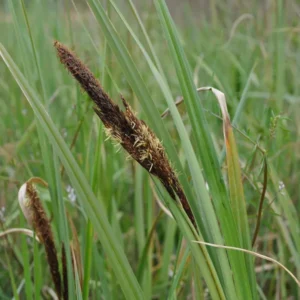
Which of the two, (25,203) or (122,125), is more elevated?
(122,125)

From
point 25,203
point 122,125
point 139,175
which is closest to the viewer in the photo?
point 122,125

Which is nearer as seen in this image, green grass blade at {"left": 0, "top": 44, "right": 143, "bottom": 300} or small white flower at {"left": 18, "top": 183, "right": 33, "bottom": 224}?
green grass blade at {"left": 0, "top": 44, "right": 143, "bottom": 300}

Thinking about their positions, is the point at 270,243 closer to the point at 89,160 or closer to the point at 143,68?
the point at 89,160

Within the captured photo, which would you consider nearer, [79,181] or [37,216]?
[79,181]

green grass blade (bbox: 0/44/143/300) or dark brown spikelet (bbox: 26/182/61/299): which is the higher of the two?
green grass blade (bbox: 0/44/143/300)

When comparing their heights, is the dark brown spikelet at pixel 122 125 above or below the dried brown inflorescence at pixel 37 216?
above

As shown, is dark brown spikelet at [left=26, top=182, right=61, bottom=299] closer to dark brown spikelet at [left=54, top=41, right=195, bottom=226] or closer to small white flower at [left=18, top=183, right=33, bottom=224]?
small white flower at [left=18, top=183, right=33, bottom=224]

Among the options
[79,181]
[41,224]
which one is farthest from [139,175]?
[79,181]

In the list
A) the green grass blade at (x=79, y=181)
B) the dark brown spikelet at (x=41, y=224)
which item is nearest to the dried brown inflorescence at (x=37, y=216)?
the dark brown spikelet at (x=41, y=224)

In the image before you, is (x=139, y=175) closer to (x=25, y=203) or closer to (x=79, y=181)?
(x=25, y=203)

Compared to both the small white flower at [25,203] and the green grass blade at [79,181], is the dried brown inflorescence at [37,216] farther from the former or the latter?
the green grass blade at [79,181]

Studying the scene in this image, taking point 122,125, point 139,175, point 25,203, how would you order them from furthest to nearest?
point 139,175 → point 25,203 → point 122,125

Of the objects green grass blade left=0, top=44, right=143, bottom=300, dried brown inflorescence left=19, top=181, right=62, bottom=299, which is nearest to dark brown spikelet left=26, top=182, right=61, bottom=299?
dried brown inflorescence left=19, top=181, right=62, bottom=299
